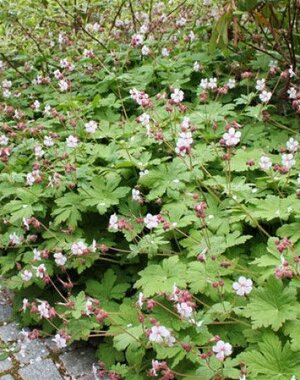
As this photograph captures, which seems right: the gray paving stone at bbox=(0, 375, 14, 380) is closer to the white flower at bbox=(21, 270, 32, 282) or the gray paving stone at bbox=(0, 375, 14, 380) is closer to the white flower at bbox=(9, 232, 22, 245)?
the white flower at bbox=(21, 270, 32, 282)

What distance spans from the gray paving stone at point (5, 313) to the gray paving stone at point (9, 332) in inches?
2.5

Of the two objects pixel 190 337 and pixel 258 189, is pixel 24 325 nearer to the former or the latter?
pixel 190 337

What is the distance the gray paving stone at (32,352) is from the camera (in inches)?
113

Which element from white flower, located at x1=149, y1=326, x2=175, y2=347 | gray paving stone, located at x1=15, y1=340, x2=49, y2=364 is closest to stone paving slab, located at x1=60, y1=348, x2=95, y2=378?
gray paving stone, located at x1=15, y1=340, x2=49, y2=364

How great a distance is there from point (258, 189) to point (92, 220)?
905 millimetres

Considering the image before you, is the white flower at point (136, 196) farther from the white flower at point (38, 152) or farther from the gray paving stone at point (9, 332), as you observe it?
the gray paving stone at point (9, 332)

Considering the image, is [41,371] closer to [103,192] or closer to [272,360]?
[103,192]

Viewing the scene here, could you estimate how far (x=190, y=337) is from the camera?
7.84ft

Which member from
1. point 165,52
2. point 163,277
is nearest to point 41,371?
point 163,277

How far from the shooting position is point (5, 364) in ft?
9.39

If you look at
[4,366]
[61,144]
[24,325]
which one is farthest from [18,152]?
[4,366]

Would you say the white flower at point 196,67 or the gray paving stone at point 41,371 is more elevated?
the white flower at point 196,67

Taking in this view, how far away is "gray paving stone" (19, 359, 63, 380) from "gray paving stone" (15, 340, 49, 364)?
36 millimetres

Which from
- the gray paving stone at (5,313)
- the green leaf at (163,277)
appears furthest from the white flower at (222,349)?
the gray paving stone at (5,313)
